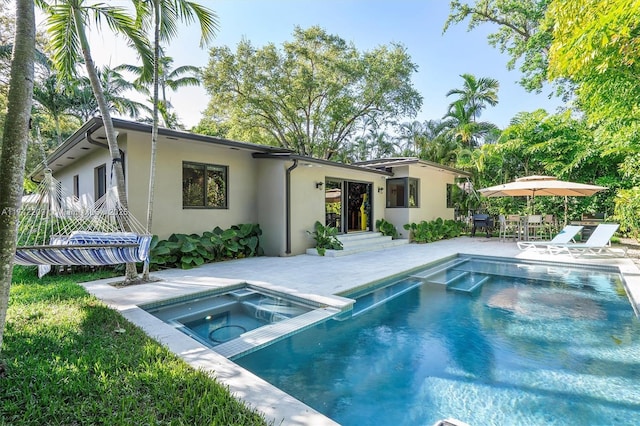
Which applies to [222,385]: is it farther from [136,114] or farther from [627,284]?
[136,114]

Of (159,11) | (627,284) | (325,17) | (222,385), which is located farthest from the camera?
(325,17)

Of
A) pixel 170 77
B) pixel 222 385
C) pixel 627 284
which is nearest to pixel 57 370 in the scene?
pixel 222 385

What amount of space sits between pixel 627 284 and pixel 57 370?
8.98 m

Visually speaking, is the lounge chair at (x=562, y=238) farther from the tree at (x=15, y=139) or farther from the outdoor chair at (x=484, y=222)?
the tree at (x=15, y=139)

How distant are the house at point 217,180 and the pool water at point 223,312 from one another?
3442 millimetres

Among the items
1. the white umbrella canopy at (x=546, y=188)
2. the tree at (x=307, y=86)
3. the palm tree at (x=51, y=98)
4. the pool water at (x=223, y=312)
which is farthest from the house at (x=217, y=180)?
the tree at (x=307, y=86)

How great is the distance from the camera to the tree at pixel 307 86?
19.2 m

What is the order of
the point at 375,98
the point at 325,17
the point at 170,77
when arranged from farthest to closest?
the point at 375,98 < the point at 170,77 < the point at 325,17

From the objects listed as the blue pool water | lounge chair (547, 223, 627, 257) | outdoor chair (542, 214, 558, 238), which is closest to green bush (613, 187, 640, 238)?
lounge chair (547, 223, 627, 257)

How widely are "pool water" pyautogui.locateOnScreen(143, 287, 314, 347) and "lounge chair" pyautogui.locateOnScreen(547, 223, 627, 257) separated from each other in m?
8.59

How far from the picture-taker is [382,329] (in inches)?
180

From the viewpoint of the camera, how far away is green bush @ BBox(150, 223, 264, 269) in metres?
7.58

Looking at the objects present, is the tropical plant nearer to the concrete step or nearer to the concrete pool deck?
the concrete step

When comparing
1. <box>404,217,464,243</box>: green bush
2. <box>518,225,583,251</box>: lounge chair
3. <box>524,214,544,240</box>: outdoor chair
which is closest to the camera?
<box>518,225,583,251</box>: lounge chair
